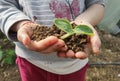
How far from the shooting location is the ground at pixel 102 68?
219 centimetres

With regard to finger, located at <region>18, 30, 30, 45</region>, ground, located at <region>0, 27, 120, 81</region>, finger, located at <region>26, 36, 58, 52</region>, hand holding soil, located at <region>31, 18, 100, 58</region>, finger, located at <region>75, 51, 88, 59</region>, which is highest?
finger, located at <region>18, 30, 30, 45</region>

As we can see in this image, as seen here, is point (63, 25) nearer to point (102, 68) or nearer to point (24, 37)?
point (24, 37)

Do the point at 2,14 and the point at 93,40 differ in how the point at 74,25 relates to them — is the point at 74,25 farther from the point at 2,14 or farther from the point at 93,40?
the point at 2,14

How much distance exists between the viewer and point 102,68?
2.30 meters

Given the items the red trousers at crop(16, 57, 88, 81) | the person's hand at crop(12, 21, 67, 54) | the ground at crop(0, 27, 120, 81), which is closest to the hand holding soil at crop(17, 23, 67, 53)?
the person's hand at crop(12, 21, 67, 54)

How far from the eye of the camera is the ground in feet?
7.18

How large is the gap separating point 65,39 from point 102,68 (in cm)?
134

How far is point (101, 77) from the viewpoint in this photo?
2195 mm

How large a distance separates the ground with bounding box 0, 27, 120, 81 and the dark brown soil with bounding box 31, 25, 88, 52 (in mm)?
1176

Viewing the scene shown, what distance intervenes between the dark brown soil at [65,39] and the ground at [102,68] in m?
1.18

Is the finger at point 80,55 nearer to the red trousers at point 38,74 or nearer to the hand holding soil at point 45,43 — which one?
the hand holding soil at point 45,43

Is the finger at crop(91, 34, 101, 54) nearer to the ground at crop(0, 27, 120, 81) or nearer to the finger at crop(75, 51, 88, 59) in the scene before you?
the finger at crop(75, 51, 88, 59)

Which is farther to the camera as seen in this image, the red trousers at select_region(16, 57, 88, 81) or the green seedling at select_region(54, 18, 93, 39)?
the red trousers at select_region(16, 57, 88, 81)

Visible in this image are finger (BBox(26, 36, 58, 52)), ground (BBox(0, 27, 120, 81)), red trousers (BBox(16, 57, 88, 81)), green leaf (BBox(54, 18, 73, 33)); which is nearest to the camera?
finger (BBox(26, 36, 58, 52))
